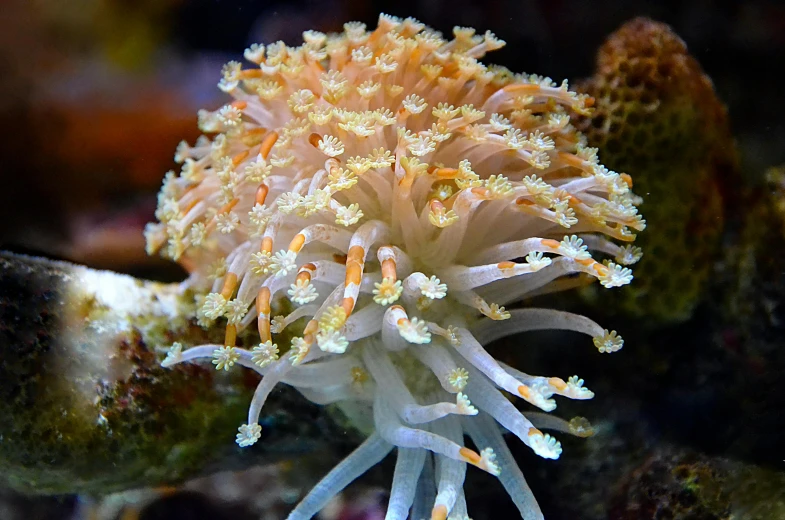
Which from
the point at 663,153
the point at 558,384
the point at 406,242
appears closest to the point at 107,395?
the point at 406,242

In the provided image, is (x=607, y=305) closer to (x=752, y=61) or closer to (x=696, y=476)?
(x=696, y=476)

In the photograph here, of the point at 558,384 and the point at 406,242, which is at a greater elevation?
the point at 406,242

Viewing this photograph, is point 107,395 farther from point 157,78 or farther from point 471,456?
point 157,78

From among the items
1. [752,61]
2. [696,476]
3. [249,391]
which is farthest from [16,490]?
[752,61]

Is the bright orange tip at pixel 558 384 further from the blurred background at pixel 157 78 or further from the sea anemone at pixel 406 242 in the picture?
the blurred background at pixel 157 78

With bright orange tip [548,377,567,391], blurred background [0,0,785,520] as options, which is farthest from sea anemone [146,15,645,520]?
blurred background [0,0,785,520]

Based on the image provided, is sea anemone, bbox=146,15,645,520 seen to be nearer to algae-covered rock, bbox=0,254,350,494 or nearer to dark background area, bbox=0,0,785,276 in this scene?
algae-covered rock, bbox=0,254,350,494

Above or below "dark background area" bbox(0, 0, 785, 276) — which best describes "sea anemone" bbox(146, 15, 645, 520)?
below
